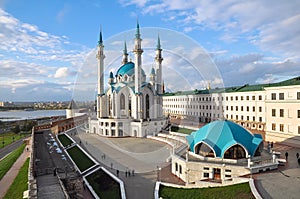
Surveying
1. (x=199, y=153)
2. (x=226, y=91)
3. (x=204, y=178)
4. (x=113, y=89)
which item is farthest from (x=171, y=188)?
(x=226, y=91)

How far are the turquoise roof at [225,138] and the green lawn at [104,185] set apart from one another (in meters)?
7.23

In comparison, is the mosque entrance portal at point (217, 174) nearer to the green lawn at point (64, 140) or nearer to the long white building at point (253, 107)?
the long white building at point (253, 107)

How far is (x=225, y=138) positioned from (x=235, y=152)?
4.18 ft

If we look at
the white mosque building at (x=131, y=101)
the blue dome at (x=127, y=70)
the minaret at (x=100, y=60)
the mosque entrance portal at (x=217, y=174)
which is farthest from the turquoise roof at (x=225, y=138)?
the minaret at (x=100, y=60)

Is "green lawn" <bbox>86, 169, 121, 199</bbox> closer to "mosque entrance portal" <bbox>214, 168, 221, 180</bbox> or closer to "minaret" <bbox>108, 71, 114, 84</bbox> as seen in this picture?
"mosque entrance portal" <bbox>214, 168, 221, 180</bbox>

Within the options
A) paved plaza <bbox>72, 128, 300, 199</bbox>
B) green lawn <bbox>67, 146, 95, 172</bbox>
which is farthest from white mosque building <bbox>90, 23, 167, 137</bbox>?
green lawn <bbox>67, 146, 95, 172</bbox>

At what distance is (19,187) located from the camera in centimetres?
2320

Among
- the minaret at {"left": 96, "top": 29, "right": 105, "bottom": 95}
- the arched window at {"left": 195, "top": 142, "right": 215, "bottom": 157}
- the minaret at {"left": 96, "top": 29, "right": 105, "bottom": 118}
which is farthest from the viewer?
the minaret at {"left": 96, "top": 29, "right": 105, "bottom": 95}

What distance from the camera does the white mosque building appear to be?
38.8m

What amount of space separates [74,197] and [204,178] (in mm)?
9836

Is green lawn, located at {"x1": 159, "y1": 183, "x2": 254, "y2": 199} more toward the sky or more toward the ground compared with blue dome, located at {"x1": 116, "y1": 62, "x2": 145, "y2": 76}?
more toward the ground

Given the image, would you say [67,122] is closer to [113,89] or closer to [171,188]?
[113,89]

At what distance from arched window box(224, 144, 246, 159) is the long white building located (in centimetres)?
1148

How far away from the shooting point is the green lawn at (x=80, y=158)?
23.0 meters
